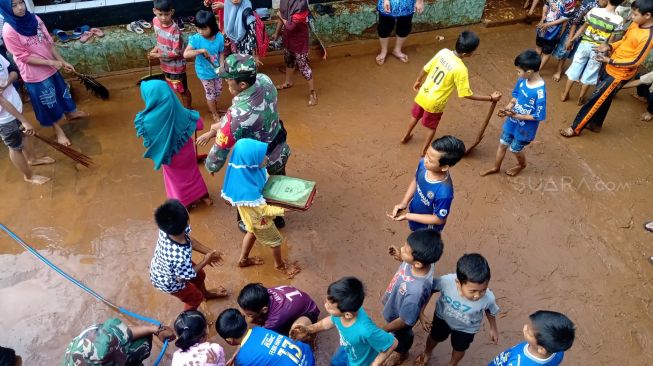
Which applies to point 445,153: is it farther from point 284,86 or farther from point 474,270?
point 284,86

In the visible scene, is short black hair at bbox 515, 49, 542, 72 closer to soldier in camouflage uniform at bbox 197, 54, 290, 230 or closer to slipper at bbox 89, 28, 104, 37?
soldier in camouflage uniform at bbox 197, 54, 290, 230

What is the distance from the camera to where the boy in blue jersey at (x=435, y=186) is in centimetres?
334

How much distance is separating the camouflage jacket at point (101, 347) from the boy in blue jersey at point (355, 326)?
3.90ft

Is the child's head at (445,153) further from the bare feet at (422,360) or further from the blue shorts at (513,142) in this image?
the blue shorts at (513,142)

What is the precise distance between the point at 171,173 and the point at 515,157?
3.70 m

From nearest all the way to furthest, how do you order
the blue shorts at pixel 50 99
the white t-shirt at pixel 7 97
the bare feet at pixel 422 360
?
1. the bare feet at pixel 422 360
2. the white t-shirt at pixel 7 97
3. the blue shorts at pixel 50 99

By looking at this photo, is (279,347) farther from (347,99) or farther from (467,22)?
(467,22)

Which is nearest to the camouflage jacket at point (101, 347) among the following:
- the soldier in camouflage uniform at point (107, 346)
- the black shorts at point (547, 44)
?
the soldier in camouflage uniform at point (107, 346)

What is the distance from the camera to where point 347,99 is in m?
6.12

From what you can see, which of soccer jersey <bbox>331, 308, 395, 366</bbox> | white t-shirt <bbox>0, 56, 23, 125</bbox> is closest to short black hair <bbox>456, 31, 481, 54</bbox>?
soccer jersey <bbox>331, 308, 395, 366</bbox>

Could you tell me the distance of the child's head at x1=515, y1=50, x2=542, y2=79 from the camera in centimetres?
427

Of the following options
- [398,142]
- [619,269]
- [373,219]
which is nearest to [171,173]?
[373,219]

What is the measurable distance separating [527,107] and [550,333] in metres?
2.62

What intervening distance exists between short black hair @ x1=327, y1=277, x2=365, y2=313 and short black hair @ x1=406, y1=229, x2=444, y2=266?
418 mm
